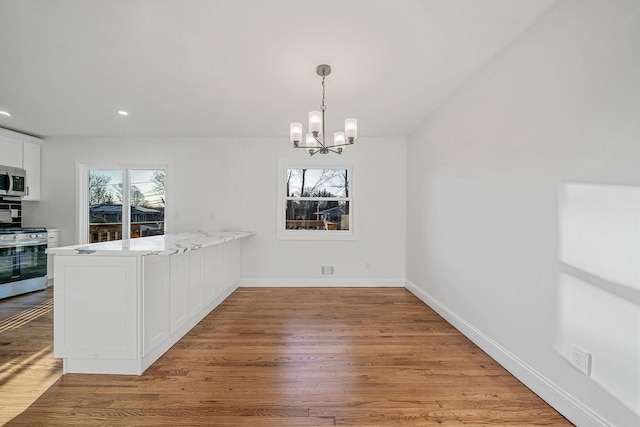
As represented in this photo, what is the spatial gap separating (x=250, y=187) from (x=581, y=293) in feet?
13.0

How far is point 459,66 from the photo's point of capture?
238 cm

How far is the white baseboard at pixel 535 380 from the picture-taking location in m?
1.50

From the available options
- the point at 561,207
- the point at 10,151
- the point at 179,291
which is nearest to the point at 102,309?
the point at 179,291

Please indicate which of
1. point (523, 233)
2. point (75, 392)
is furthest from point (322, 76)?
point (75, 392)

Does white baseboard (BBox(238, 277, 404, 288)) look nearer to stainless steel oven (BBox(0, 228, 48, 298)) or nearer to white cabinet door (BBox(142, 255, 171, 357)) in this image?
white cabinet door (BBox(142, 255, 171, 357))

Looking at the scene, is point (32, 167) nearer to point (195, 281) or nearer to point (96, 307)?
point (195, 281)

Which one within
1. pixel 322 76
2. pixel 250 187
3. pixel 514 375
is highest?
pixel 322 76

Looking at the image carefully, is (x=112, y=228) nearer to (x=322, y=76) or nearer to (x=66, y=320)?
(x=66, y=320)

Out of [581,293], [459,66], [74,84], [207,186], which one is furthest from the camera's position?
[207,186]

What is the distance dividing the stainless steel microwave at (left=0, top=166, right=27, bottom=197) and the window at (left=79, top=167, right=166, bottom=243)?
70 cm

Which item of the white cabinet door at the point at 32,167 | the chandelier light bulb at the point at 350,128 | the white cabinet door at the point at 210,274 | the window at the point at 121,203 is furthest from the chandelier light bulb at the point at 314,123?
the white cabinet door at the point at 32,167

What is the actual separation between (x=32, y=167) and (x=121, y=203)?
1368mm

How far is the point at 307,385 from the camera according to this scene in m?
1.88

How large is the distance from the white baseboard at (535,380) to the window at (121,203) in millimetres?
4545
